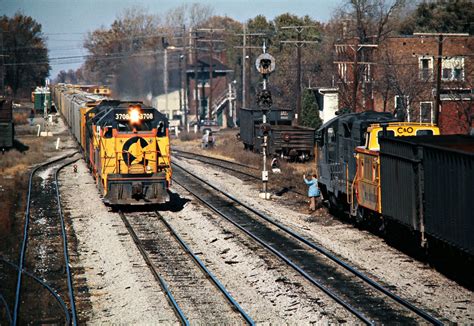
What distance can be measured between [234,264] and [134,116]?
838 cm

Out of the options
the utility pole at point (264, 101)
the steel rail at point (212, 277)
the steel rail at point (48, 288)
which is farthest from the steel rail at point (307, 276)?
the steel rail at point (48, 288)

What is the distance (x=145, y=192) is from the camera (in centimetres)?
2509

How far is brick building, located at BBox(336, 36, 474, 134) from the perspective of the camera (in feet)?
152

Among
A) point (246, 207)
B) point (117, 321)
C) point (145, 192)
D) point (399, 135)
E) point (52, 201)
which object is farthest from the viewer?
point (52, 201)

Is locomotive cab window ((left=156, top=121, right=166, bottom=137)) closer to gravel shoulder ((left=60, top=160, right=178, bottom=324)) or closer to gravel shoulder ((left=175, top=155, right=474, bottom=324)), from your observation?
gravel shoulder ((left=60, top=160, right=178, bottom=324))

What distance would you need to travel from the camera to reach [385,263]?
1792 cm

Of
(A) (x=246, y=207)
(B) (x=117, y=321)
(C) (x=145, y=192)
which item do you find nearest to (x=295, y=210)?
(A) (x=246, y=207)

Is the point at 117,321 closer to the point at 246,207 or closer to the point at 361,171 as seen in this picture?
the point at 361,171

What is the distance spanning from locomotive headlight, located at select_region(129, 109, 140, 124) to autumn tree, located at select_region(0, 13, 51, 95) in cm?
7824

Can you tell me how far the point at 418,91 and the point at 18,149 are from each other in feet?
85.3

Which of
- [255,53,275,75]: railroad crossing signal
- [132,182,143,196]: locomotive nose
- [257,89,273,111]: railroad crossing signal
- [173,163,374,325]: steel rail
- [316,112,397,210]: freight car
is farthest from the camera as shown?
[255,53,275,75]: railroad crossing signal

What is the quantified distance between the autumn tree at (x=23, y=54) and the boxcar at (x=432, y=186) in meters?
87.0

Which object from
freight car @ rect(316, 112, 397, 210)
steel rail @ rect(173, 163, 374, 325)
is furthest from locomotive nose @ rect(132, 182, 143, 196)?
freight car @ rect(316, 112, 397, 210)

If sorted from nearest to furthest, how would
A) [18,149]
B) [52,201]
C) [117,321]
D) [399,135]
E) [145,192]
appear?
[117,321], [399,135], [145,192], [52,201], [18,149]
